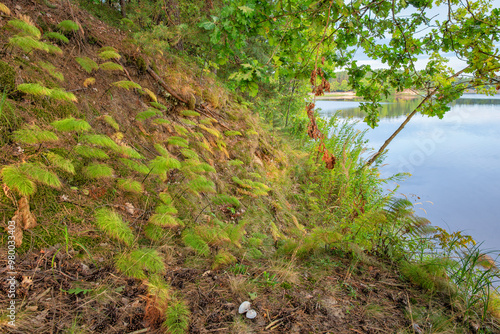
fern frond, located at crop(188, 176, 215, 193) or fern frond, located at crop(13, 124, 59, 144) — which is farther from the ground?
fern frond, located at crop(13, 124, 59, 144)

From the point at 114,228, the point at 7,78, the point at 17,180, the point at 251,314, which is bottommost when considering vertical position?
the point at 251,314

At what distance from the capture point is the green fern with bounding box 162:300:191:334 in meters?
1.36

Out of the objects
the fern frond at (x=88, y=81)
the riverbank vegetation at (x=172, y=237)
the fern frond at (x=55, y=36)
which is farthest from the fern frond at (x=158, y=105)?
the fern frond at (x=55, y=36)

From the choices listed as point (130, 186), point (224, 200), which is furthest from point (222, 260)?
point (224, 200)

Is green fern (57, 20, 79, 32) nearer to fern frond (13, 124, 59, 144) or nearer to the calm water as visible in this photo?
fern frond (13, 124, 59, 144)

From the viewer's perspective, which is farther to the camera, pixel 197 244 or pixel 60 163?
pixel 197 244

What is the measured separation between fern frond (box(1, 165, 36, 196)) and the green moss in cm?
123

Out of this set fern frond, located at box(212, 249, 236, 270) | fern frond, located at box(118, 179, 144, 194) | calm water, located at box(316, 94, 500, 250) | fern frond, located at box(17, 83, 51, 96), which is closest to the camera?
fern frond, located at box(212, 249, 236, 270)

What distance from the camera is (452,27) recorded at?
2.77 meters

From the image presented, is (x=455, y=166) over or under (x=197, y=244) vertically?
under

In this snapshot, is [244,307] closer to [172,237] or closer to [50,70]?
[172,237]

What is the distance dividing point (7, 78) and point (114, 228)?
2.07 m

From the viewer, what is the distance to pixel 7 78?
8.07 ft

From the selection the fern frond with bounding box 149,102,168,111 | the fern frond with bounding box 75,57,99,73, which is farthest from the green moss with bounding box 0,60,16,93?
the fern frond with bounding box 149,102,168,111
